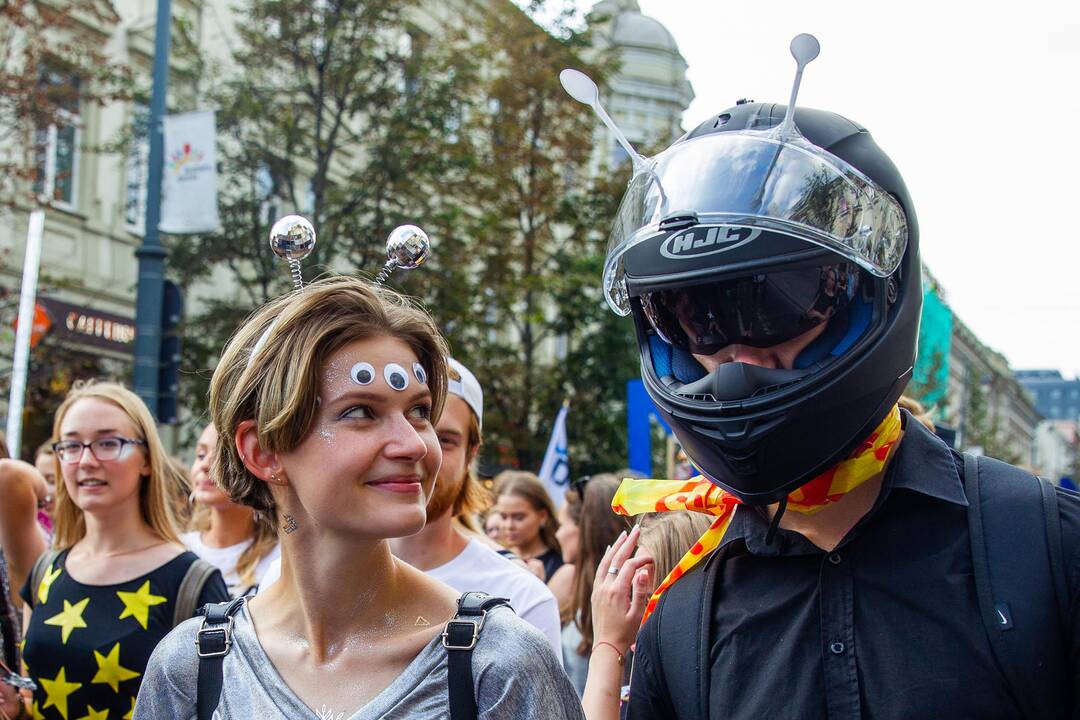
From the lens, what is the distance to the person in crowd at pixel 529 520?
671cm

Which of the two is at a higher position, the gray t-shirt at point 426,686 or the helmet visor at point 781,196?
the helmet visor at point 781,196

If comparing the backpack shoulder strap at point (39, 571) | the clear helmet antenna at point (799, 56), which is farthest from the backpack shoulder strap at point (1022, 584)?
the backpack shoulder strap at point (39, 571)

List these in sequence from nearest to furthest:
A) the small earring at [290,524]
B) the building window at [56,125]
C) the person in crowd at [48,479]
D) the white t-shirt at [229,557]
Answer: the small earring at [290,524] → the white t-shirt at [229,557] → the person in crowd at [48,479] → the building window at [56,125]

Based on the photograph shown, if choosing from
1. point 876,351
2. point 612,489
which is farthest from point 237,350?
point 612,489

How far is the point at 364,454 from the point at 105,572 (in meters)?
1.91

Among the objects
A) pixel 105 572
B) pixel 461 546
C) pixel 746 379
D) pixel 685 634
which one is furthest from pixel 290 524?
pixel 105 572

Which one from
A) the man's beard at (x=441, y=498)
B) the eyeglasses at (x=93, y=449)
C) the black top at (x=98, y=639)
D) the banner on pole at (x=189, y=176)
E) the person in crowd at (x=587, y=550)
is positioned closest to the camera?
the man's beard at (x=441, y=498)

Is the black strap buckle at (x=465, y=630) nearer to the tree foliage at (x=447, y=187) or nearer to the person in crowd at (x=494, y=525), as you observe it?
the person in crowd at (x=494, y=525)

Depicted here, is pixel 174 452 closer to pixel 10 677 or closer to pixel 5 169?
pixel 5 169

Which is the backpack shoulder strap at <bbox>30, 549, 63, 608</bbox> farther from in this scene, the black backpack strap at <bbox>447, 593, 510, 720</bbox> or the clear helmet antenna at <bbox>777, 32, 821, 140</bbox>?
the clear helmet antenna at <bbox>777, 32, 821, 140</bbox>

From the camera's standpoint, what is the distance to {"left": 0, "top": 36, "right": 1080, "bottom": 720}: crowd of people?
5.48 ft

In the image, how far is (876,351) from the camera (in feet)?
5.82

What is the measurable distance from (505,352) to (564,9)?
507 centimetres

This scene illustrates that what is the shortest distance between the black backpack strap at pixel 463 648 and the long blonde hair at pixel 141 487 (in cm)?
208
